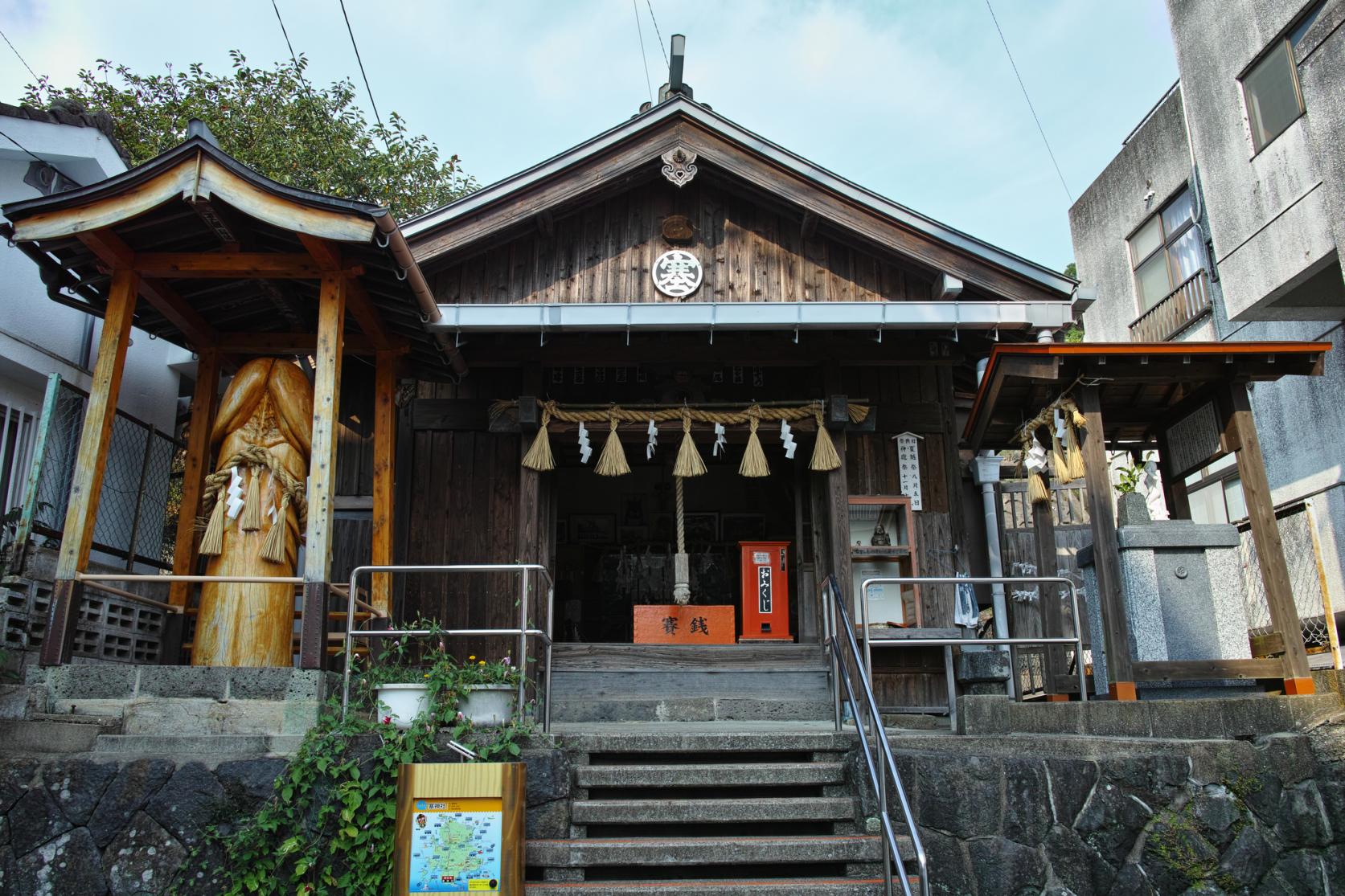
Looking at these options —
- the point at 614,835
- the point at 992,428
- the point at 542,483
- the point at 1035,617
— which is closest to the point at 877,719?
the point at 614,835

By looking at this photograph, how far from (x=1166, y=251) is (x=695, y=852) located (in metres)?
14.7

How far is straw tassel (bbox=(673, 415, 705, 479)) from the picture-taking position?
32.1ft

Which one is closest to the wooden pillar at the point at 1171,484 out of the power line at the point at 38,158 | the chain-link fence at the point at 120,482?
the chain-link fence at the point at 120,482

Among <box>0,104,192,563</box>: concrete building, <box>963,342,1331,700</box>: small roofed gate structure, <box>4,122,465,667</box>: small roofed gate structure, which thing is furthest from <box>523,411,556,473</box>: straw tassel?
<box>963,342,1331,700</box>: small roofed gate structure

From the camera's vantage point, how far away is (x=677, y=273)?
10352mm

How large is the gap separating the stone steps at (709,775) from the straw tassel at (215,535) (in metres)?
3.06

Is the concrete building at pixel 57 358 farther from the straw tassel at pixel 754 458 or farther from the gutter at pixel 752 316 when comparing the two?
the straw tassel at pixel 754 458

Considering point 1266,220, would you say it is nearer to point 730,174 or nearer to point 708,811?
point 730,174

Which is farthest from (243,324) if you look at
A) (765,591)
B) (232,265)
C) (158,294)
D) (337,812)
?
(765,591)

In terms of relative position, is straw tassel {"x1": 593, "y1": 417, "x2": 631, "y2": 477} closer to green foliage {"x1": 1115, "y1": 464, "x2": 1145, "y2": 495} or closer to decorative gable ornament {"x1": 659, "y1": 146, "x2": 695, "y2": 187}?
decorative gable ornament {"x1": 659, "y1": 146, "x2": 695, "y2": 187}

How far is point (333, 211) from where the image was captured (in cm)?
699

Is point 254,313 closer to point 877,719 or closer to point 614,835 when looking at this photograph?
point 614,835

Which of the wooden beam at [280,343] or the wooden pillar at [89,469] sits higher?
the wooden beam at [280,343]

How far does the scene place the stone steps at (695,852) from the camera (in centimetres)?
599
